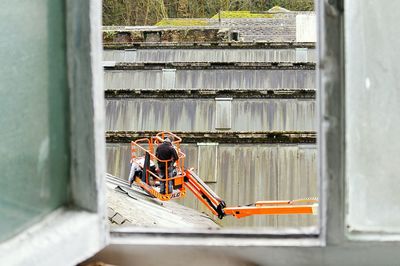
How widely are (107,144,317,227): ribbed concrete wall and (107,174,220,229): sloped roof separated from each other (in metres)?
0.77

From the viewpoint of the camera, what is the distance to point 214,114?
8.77m

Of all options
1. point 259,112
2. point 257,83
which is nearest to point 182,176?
point 259,112

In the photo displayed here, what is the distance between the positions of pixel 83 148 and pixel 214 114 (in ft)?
24.9

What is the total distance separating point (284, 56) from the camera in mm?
13391

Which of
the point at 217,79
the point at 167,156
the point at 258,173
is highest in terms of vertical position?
the point at 217,79

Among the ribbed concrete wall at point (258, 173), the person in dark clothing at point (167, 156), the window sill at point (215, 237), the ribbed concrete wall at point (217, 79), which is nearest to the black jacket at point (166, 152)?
the person in dark clothing at point (167, 156)

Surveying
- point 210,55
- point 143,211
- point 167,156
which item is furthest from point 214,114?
point 210,55

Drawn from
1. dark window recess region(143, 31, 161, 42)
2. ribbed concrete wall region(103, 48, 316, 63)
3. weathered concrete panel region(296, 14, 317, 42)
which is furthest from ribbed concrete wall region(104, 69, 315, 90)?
dark window recess region(143, 31, 161, 42)

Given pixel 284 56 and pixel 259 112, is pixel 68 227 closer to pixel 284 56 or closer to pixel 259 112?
pixel 259 112

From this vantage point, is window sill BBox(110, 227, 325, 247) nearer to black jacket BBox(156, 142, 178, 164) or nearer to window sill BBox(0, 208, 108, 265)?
window sill BBox(0, 208, 108, 265)

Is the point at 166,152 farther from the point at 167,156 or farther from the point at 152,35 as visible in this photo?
the point at 152,35

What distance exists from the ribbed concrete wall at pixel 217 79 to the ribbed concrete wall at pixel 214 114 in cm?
212

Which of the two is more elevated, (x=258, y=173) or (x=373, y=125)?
(x=373, y=125)

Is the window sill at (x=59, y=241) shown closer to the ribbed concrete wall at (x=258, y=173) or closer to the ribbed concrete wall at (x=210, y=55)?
the ribbed concrete wall at (x=258, y=173)
